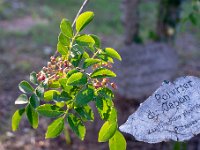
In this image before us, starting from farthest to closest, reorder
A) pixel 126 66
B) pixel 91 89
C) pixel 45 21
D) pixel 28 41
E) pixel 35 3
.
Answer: pixel 35 3, pixel 45 21, pixel 28 41, pixel 126 66, pixel 91 89

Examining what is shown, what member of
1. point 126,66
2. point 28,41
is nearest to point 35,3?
point 28,41

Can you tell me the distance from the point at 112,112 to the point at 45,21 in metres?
3.92

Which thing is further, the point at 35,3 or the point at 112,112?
the point at 35,3

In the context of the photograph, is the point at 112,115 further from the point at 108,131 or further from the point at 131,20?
the point at 131,20

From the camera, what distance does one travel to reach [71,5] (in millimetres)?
5398

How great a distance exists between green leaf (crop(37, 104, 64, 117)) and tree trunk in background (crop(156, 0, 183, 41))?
6.92 feet

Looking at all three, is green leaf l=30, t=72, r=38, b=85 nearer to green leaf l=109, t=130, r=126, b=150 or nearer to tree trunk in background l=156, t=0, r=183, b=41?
green leaf l=109, t=130, r=126, b=150

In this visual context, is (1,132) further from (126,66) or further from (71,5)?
(71,5)

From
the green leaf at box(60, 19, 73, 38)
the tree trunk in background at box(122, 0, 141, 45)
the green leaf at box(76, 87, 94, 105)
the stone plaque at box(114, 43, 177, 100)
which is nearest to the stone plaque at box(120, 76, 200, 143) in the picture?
the green leaf at box(76, 87, 94, 105)

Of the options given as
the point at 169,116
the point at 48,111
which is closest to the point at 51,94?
the point at 48,111

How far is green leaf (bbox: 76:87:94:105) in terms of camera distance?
90 cm

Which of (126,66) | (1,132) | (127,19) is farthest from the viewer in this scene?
(127,19)

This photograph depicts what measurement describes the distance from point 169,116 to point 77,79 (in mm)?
238

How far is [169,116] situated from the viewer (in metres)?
1.00
